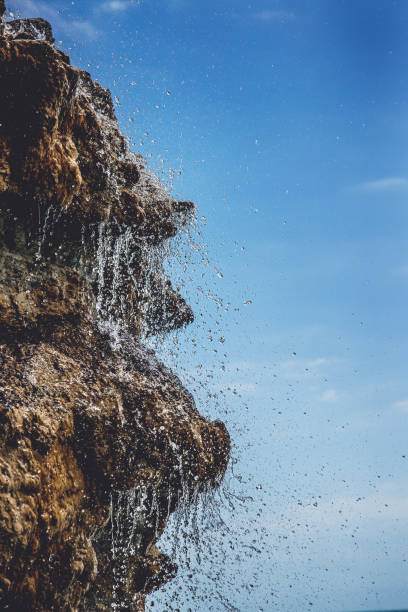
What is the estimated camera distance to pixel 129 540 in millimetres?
7297

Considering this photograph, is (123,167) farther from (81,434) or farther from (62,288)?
(81,434)

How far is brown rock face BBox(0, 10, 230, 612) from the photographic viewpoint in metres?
4.95

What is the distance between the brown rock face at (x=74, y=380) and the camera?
4945 millimetres

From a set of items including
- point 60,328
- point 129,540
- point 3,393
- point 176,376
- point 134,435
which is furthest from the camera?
point 176,376

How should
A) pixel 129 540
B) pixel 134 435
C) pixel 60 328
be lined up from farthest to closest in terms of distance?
pixel 129 540
pixel 60 328
pixel 134 435

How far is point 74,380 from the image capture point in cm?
594

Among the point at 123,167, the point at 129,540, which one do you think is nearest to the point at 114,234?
the point at 123,167

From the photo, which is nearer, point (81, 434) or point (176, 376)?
point (81, 434)

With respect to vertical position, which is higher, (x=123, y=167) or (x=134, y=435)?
(x=123, y=167)

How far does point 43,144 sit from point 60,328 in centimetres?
236

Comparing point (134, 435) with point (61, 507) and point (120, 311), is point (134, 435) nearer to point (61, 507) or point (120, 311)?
point (61, 507)

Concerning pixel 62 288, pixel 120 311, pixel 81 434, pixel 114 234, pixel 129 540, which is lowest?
pixel 129 540

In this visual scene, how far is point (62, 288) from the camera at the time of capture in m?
6.75

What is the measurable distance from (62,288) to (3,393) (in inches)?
83.1
